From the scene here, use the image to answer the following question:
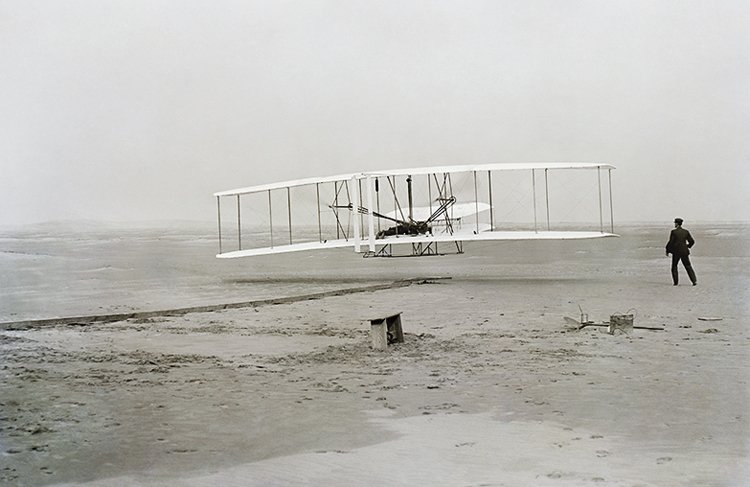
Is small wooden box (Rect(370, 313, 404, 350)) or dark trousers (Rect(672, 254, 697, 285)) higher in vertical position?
dark trousers (Rect(672, 254, 697, 285))

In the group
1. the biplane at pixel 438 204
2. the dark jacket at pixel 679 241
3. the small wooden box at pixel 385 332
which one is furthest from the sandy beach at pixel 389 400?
the biplane at pixel 438 204

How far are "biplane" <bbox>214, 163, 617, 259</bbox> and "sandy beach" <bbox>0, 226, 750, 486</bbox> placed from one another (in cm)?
154

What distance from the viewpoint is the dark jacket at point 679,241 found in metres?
9.03

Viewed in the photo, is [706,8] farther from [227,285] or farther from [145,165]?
[227,285]

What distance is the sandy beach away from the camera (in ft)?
13.7

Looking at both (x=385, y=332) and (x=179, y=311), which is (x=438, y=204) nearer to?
(x=179, y=311)

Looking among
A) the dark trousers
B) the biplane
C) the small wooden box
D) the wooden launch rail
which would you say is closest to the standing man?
the dark trousers

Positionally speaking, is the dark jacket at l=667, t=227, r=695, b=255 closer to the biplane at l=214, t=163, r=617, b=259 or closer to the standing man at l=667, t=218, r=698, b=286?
the standing man at l=667, t=218, r=698, b=286

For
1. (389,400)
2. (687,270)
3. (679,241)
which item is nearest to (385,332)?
(389,400)

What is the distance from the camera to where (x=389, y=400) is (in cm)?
516

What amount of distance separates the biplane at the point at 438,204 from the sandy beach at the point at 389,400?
5.06 ft

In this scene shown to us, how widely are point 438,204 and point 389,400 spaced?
312 inches

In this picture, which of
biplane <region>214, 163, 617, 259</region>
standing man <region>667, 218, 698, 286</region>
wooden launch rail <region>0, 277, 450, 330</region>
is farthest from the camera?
standing man <region>667, 218, 698, 286</region>

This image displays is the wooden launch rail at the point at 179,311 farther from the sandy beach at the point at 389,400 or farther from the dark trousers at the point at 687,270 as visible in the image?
the dark trousers at the point at 687,270
